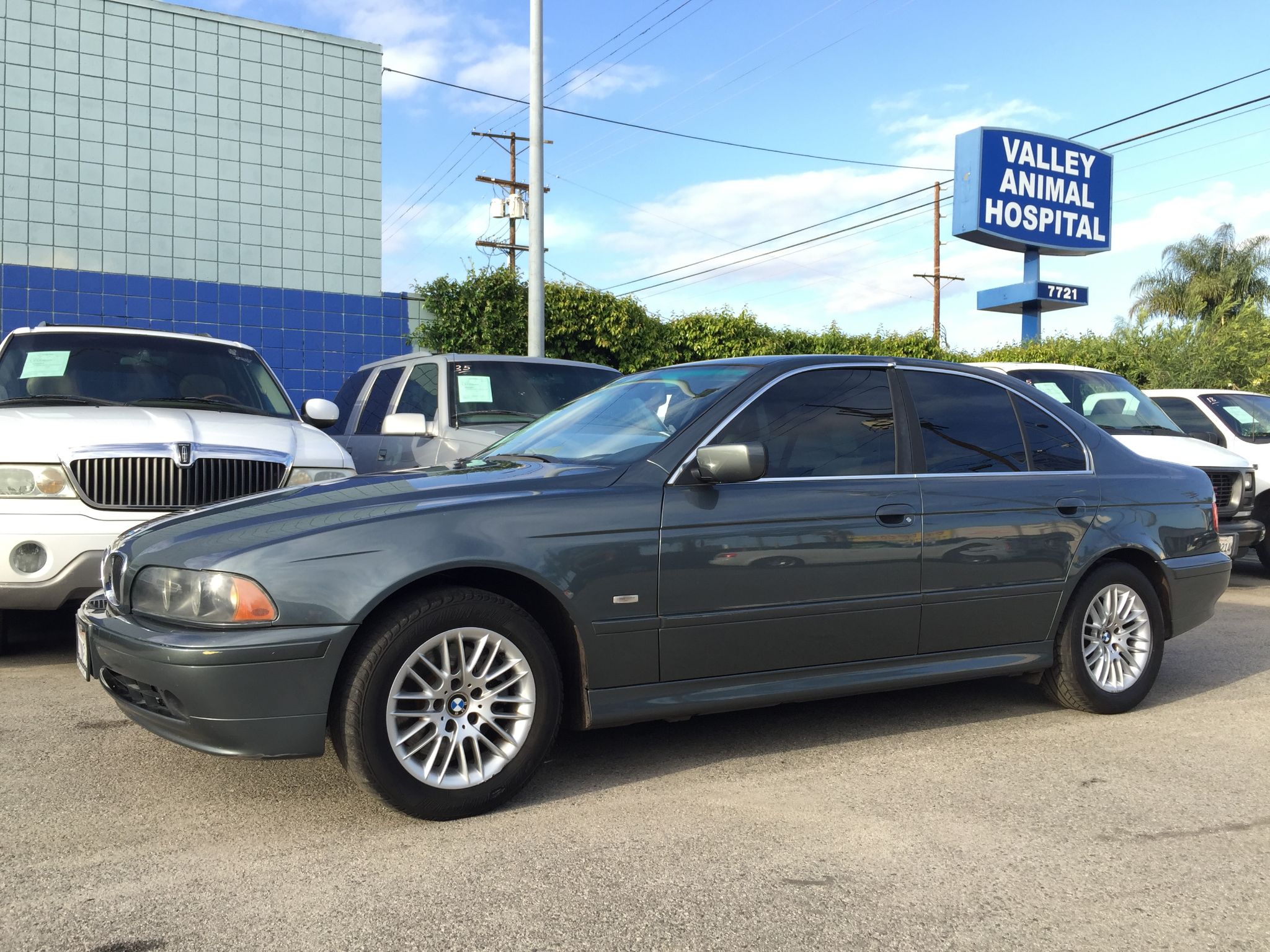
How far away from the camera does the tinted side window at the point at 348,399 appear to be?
390 inches

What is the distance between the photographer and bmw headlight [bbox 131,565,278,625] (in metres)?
3.44

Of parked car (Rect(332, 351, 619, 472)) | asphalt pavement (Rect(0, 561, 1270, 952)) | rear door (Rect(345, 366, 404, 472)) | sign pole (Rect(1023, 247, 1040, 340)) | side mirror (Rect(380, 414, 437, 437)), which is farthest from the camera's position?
sign pole (Rect(1023, 247, 1040, 340))

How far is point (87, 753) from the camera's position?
14.2 feet

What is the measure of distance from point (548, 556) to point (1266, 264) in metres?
51.5

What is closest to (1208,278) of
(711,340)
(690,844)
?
(711,340)

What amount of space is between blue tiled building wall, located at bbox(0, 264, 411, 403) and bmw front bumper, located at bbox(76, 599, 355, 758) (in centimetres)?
1207

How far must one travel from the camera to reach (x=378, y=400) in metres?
9.24

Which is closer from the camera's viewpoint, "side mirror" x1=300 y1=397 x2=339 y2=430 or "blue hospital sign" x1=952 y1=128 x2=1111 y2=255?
"side mirror" x1=300 y1=397 x2=339 y2=430

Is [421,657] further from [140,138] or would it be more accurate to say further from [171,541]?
[140,138]

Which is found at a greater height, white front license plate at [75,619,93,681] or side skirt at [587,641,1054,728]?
white front license plate at [75,619,93,681]

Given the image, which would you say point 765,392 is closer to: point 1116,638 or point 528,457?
point 528,457

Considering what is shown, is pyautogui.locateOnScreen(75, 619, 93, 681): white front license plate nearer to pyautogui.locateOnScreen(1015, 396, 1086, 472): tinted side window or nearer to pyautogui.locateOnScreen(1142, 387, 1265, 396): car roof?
pyautogui.locateOnScreen(1015, 396, 1086, 472): tinted side window

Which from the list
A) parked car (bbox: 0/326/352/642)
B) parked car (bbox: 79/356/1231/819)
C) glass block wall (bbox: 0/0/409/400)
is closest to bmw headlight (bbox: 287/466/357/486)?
parked car (bbox: 0/326/352/642)

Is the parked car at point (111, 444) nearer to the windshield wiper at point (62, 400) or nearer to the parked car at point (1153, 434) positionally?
the windshield wiper at point (62, 400)
